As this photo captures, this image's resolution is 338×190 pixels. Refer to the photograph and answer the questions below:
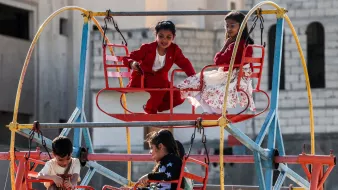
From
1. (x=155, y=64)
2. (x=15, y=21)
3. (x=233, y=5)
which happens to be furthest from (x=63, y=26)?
(x=155, y=64)

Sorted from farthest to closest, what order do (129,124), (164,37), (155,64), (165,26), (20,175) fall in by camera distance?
(155,64)
(164,37)
(165,26)
(20,175)
(129,124)

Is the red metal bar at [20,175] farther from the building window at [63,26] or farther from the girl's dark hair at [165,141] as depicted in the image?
the building window at [63,26]

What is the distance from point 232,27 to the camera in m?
13.8

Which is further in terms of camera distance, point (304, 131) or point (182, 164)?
point (304, 131)

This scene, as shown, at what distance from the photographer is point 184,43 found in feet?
116

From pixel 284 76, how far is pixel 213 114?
69.4ft

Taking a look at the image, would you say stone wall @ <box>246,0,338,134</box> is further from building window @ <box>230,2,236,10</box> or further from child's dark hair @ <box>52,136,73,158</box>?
child's dark hair @ <box>52,136,73,158</box>

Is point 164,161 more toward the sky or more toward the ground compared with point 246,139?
more toward the ground

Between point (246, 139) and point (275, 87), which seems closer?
point (246, 139)

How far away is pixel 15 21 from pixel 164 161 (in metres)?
26.9

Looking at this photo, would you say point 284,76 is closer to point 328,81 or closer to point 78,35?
point 328,81

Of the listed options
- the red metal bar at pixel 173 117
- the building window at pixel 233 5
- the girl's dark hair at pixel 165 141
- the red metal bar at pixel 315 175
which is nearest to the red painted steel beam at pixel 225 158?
the red metal bar at pixel 315 175

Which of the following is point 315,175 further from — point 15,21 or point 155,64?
point 15,21

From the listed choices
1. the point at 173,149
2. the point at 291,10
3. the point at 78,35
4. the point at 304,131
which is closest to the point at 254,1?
the point at 291,10
